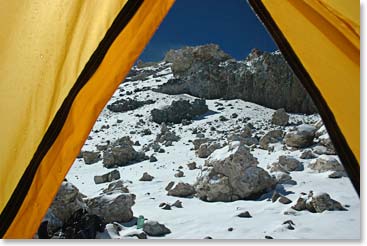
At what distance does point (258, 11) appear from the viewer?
1.32 meters

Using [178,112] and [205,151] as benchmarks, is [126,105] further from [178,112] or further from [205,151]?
[205,151]

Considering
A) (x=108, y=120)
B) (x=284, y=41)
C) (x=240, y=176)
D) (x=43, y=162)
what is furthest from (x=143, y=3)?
(x=108, y=120)

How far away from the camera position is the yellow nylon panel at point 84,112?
52.5 inches

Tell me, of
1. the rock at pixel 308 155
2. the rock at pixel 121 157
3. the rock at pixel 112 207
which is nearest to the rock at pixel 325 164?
the rock at pixel 308 155

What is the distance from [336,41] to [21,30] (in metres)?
0.92

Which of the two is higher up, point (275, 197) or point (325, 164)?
point (325, 164)

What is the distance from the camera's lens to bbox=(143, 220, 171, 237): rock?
11.0 feet

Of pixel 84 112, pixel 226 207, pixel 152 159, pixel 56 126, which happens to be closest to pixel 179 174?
pixel 152 159

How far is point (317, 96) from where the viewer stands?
1291mm

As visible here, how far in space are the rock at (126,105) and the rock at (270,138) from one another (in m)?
7.08

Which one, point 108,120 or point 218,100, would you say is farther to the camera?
point 218,100

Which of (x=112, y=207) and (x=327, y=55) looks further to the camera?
(x=112, y=207)

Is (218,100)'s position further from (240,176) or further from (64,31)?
(64,31)

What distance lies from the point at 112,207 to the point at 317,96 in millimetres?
2644
